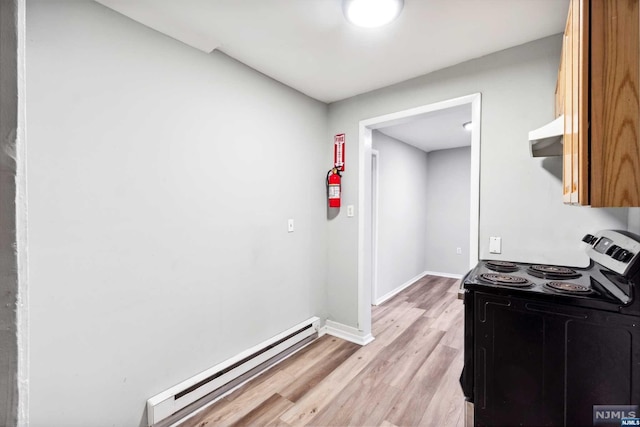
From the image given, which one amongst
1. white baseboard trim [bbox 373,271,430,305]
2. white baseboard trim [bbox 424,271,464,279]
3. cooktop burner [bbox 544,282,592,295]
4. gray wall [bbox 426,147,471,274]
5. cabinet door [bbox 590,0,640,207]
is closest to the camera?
cabinet door [bbox 590,0,640,207]

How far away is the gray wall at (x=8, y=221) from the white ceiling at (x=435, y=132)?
10.1ft

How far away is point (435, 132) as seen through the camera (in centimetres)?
397

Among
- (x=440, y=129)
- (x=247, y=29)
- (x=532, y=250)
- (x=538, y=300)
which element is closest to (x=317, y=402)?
(x=538, y=300)

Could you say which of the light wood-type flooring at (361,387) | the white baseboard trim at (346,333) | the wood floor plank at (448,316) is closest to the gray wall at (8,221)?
the light wood-type flooring at (361,387)

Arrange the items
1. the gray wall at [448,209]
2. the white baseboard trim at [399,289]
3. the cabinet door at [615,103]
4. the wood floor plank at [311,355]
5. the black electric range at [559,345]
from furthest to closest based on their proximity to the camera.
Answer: the gray wall at [448,209]
the white baseboard trim at [399,289]
the wood floor plank at [311,355]
the black electric range at [559,345]
the cabinet door at [615,103]

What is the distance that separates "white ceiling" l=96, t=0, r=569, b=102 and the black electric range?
131 cm

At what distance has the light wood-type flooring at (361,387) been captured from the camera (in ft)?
5.74

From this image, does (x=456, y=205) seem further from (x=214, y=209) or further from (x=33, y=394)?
(x=33, y=394)

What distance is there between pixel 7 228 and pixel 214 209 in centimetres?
155

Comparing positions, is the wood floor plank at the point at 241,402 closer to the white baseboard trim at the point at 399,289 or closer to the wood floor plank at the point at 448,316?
the wood floor plank at the point at 448,316

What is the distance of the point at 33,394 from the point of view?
125 cm

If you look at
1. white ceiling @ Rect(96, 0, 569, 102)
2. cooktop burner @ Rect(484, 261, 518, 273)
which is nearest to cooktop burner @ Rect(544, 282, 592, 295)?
cooktop burner @ Rect(484, 261, 518, 273)

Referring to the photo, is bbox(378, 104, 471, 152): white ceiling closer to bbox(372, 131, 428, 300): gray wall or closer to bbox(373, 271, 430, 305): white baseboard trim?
bbox(372, 131, 428, 300): gray wall

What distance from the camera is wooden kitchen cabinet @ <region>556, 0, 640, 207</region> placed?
850 millimetres
